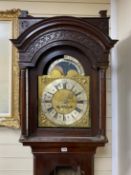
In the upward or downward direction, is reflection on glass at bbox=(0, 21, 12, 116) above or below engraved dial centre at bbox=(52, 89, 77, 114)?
above

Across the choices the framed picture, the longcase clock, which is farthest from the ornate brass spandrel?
the framed picture

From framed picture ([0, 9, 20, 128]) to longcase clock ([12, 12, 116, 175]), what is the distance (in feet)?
Answer: 1.22

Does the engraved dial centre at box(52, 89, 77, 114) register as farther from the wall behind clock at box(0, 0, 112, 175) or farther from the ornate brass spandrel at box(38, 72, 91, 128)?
the wall behind clock at box(0, 0, 112, 175)

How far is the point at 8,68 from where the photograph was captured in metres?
2.35

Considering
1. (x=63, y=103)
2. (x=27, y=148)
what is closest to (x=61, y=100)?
(x=63, y=103)

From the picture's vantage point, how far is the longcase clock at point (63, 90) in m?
1.92

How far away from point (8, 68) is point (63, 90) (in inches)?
22.1

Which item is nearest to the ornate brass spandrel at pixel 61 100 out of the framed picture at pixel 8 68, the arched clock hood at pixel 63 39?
the arched clock hood at pixel 63 39

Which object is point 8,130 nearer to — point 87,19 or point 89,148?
point 89,148

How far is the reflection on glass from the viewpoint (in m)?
2.34

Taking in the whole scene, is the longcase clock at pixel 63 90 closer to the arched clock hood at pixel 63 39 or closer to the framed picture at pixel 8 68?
the arched clock hood at pixel 63 39

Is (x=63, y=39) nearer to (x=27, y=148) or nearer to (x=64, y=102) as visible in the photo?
(x=64, y=102)

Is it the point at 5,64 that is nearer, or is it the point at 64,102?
the point at 64,102

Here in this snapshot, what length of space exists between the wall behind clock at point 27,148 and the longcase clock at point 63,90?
0.42 m
